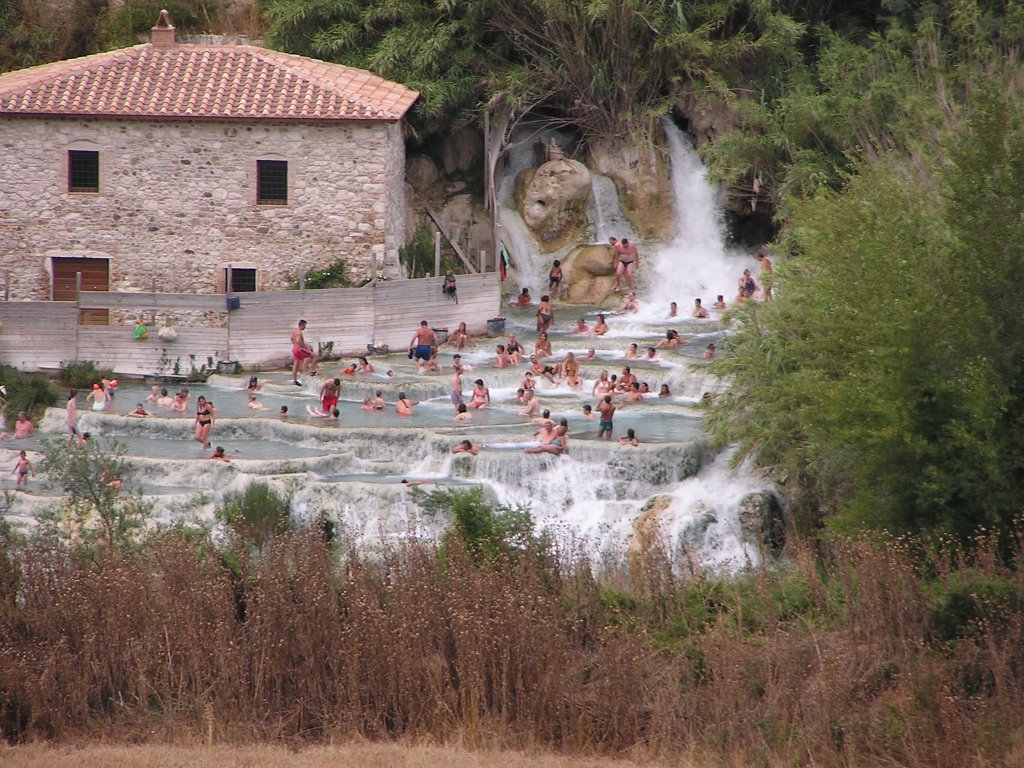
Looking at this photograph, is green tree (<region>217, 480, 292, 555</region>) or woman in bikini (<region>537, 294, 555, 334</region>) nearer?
green tree (<region>217, 480, 292, 555</region>)

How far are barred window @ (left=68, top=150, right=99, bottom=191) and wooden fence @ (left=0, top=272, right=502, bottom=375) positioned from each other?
3501 millimetres

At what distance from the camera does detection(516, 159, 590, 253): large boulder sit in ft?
118

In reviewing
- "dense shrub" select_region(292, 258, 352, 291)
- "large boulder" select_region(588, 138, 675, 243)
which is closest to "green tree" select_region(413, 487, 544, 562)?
"dense shrub" select_region(292, 258, 352, 291)

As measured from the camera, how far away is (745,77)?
36.3 metres

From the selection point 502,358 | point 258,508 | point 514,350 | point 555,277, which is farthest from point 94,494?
point 555,277

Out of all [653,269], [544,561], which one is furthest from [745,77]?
[544,561]

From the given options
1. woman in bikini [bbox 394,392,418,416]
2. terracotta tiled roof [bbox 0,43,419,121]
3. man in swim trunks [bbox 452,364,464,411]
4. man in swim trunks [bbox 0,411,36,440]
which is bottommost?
man in swim trunks [bbox 0,411,36,440]

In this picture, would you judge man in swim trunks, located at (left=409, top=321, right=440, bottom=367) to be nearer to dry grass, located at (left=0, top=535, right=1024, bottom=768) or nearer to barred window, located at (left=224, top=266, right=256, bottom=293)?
barred window, located at (left=224, top=266, right=256, bottom=293)

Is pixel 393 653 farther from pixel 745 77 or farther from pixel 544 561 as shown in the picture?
pixel 745 77

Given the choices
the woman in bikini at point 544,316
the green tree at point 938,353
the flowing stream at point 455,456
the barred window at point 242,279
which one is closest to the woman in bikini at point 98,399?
the flowing stream at point 455,456

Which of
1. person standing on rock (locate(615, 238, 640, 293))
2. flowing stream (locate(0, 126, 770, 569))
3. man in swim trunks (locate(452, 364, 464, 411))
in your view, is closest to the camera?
flowing stream (locate(0, 126, 770, 569))

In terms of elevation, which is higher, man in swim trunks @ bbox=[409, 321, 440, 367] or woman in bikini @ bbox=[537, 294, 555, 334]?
woman in bikini @ bbox=[537, 294, 555, 334]

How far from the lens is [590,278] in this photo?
1389 inches

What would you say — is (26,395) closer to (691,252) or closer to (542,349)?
(542,349)
